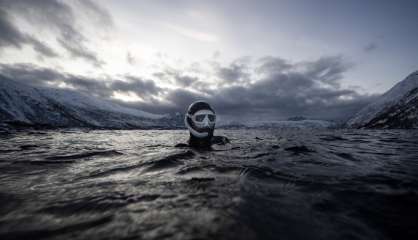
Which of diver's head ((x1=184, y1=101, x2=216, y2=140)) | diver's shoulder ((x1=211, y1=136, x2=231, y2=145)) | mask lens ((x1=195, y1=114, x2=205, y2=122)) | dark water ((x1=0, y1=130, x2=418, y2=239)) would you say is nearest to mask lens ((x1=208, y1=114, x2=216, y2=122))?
diver's head ((x1=184, y1=101, x2=216, y2=140))

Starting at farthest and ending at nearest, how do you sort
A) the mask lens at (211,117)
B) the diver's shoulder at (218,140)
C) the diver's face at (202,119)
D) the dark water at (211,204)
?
the diver's shoulder at (218,140) → the mask lens at (211,117) → the diver's face at (202,119) → the dark water at (211,204)

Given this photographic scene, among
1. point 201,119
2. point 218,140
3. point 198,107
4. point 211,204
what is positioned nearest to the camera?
point 211,204

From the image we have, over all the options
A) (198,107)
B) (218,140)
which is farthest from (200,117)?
(218,140)

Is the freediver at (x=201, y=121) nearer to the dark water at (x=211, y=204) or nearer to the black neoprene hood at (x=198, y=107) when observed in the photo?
the black neoprene hood at (x=198, y=107)

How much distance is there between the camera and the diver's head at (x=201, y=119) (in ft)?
40.5

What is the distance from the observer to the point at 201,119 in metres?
12.3

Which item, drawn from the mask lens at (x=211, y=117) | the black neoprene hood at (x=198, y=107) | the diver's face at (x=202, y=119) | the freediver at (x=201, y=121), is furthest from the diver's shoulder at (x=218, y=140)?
the black neoprene hood at (x=198, y=107)

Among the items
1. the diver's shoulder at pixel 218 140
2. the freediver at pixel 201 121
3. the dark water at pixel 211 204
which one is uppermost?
the freediver at pixel 201 121

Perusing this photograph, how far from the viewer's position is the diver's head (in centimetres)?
1236

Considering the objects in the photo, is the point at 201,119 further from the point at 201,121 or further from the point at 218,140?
the point at 218,140

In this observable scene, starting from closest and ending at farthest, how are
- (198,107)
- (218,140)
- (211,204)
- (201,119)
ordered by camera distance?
(211,204), (201,119), (198,107), (218,140)

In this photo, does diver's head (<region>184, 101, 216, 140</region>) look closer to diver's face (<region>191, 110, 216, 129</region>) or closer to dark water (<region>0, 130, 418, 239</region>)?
diver's face (<region>191, 110, 216, 129</region>)

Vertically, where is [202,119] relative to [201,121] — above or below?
above

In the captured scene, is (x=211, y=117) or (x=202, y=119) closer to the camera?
(x=202, y=119)
